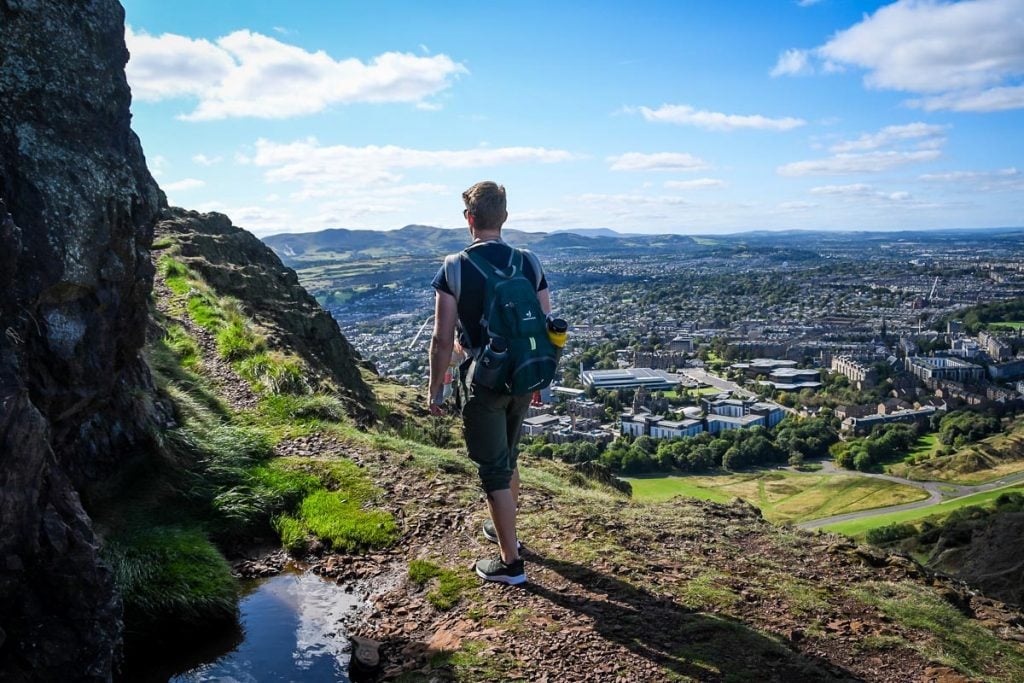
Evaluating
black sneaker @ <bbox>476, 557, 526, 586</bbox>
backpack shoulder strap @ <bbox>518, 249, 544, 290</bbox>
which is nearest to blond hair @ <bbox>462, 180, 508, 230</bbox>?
backpack shoulder strap @ <bbox>518, 249, 544, 290</bbox>

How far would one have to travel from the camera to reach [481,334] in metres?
5.38

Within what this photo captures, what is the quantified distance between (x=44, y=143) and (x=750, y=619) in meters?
5.73

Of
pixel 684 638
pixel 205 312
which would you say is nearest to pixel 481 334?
pixel 684 638

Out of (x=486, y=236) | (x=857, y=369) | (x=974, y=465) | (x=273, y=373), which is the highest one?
(x=486, y=236)

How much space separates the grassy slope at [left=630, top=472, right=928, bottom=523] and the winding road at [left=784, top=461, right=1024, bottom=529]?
616mm

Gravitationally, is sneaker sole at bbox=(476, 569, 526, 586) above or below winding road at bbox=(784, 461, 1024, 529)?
above

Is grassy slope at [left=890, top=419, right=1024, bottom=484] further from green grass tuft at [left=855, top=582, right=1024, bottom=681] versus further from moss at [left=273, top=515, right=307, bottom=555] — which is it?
moss at [left=273, top=515, right=307, bottom=555]

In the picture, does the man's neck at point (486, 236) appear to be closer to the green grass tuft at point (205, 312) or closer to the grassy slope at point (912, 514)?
the green grass tuft at point (205, 312)

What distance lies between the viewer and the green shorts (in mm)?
5387

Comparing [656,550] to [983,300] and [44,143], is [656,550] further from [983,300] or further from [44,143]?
[983,300]

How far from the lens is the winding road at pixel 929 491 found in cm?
4009

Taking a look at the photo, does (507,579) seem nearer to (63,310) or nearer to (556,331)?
(556,331)

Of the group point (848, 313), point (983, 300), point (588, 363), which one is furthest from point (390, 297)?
point (983, 300)

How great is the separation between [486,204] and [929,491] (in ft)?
156
